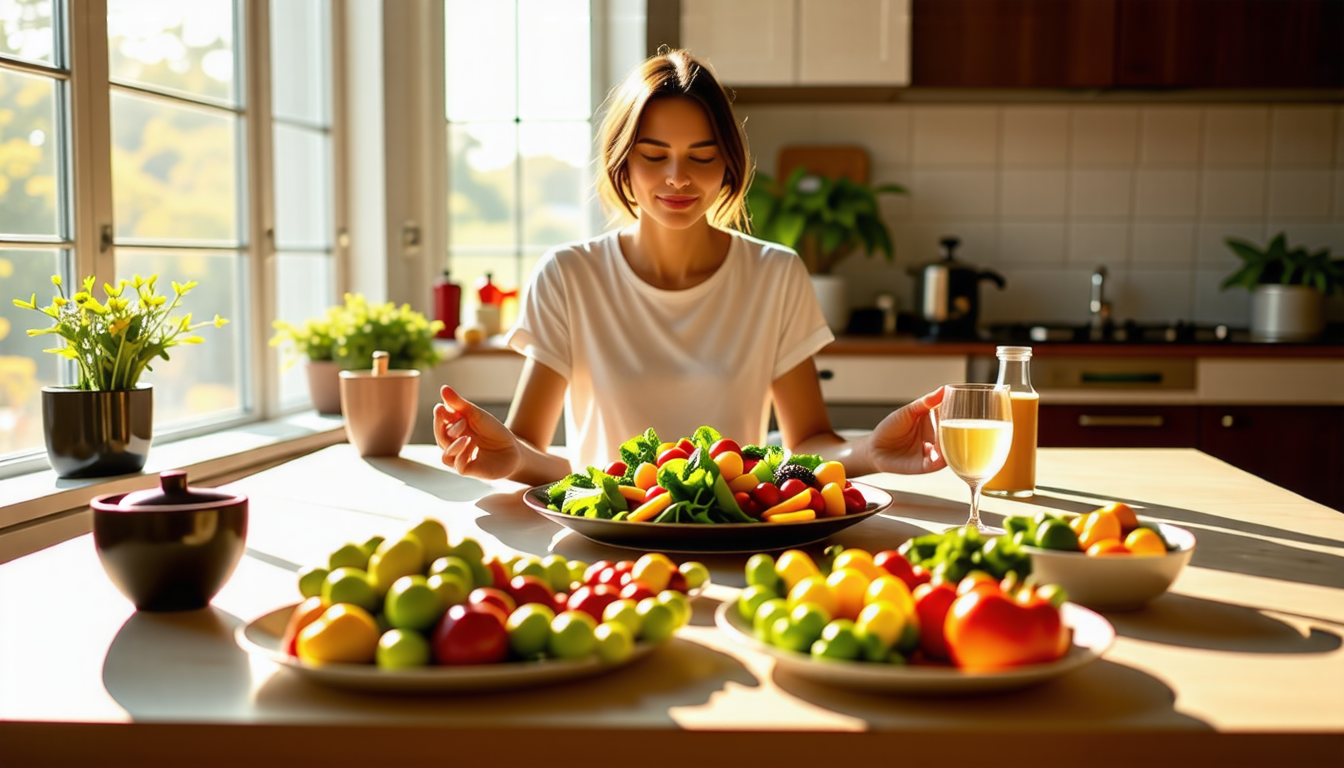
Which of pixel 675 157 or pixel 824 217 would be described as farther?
pixel 824 217

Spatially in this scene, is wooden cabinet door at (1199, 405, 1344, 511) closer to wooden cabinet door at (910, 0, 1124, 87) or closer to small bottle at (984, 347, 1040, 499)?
wooden cabinet door at (910, 0, 1124, 87)

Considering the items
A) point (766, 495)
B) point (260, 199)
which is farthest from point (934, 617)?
point (260, 199)

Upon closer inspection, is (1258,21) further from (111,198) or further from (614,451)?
(111,198)

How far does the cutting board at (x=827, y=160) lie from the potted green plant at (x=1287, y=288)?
115 centimetres

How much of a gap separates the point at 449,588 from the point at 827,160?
10.1 ft

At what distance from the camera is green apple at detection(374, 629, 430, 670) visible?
0.71 m

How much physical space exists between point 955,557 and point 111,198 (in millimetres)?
1852

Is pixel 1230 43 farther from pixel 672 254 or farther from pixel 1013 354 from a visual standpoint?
pixel 1013 354

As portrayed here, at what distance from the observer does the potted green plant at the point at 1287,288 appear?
3.31m

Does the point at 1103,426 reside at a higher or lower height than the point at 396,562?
lower

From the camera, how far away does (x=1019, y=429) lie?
54.3 inches

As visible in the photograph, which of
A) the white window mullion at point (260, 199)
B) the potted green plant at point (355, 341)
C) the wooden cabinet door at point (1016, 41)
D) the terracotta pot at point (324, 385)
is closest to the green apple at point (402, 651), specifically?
the potted green plant at point (355, 341)

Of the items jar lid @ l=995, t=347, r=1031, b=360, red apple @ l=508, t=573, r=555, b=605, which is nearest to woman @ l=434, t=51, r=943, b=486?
jar lid @ l=995, t=347, r=1031, b=360

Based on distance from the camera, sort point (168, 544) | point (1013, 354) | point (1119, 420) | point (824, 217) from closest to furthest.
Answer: point (168, 544) → point (1013, 354) → point (1119, 420) → point (824, 217)
